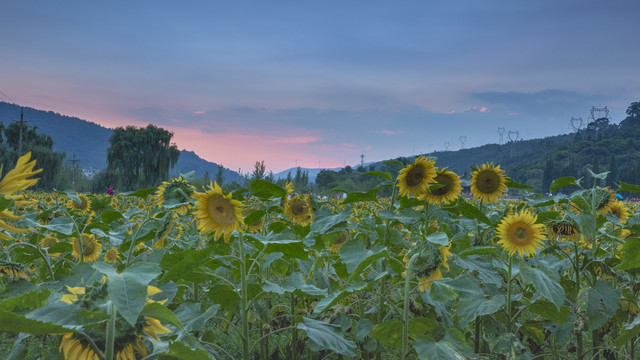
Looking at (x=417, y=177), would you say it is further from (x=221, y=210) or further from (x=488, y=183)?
(x=221, y=210)

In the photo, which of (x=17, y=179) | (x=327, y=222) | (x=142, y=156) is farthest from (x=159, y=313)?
(x=142, y=156)

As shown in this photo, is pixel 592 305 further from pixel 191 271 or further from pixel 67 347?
pixel 67 347

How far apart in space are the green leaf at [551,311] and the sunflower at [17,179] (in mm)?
2022

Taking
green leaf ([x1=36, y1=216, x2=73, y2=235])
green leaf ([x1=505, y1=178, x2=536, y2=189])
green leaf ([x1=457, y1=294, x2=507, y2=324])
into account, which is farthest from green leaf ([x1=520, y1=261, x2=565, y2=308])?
green leaf ([x1=36, y1=216, x2=73, y2=235])

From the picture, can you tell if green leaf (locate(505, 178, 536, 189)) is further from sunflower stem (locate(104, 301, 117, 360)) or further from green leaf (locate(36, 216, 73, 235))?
green leaf (locate(36, 216, 73, 235))

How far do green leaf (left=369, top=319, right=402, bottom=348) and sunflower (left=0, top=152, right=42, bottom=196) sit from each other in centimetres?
130

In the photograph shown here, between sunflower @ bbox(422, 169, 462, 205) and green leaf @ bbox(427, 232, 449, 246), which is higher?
sunflower @ bbox(422, 169, 462, 205)

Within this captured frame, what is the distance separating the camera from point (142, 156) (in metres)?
43.3

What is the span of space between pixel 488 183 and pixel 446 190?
472 millimetres

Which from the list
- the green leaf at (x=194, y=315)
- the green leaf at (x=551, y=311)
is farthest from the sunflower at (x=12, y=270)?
the green leaf at (x=551, y=311)

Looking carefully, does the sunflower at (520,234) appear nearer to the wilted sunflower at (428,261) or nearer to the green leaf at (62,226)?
the wilted sunflower at (428,261)

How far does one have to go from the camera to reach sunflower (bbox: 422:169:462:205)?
235cm

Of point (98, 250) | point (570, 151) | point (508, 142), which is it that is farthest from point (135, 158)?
point (508, 142)

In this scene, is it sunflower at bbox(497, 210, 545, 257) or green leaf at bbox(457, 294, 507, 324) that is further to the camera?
sunflower at bbox(497, 210, 545, 257)
